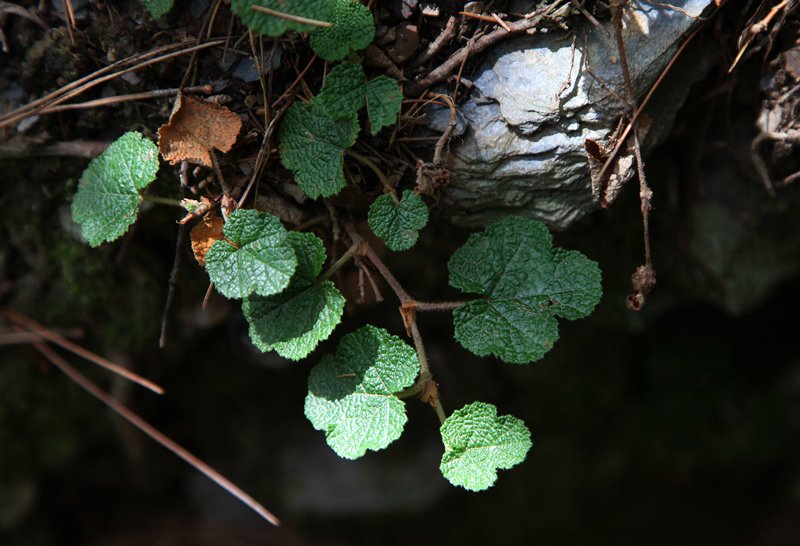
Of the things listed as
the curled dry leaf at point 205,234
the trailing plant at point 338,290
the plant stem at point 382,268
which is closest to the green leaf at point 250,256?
the trailing plant at point 338,290

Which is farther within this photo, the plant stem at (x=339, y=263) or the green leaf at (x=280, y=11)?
the plant stem at (x=339, y=263)

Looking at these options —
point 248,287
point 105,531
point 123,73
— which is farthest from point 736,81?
point 105,531

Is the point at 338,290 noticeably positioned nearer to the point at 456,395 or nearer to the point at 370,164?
the point at 370,164

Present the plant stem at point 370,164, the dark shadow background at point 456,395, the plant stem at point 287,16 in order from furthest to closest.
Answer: the dark shadow background at point 456,395, the plant stem at point 370,164, the plant stem at point 287,16

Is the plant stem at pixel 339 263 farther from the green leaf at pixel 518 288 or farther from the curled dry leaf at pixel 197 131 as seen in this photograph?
the curled dry leaf at pixel 197 131

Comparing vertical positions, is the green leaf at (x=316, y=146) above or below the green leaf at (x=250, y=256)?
above

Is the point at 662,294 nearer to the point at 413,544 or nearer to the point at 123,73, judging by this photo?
the point at 413,544

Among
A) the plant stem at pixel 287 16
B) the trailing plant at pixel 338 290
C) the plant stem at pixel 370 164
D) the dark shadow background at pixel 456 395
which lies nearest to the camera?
the plant stem at pixel 287 16

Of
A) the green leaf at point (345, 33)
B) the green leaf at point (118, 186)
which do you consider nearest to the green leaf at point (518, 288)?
the green leaf at point (345, 33)

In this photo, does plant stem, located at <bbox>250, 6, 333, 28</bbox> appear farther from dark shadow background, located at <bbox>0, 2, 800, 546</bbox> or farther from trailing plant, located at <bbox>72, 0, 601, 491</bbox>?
dark shadow background, located at <bbox>0, 2, 800, 546</bbox>

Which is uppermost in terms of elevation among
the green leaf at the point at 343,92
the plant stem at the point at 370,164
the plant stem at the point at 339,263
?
the green leaf at the point at 343,92
